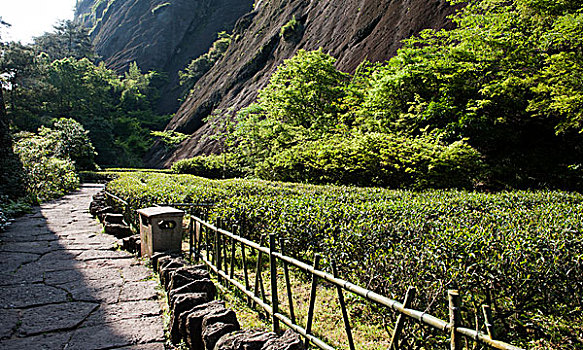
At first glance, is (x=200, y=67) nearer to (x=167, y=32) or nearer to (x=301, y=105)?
(x=167, y=32)

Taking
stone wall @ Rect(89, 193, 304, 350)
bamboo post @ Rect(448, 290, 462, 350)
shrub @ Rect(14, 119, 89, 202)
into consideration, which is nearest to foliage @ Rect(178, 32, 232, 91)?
shrub @ Rect(14, 119, 89, 202)

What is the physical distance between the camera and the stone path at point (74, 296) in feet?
10.0

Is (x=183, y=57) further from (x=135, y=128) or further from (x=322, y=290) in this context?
(x=322, y=290)

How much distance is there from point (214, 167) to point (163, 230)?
14619 mm

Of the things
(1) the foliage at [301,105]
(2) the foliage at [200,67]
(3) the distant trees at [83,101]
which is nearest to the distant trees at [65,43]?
(3) the distant trees at [83,101]

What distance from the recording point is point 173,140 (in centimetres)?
3172

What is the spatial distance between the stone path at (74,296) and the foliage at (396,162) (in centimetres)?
597

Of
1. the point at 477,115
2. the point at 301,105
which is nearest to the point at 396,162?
the point at 477,115

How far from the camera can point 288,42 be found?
81.2 ft

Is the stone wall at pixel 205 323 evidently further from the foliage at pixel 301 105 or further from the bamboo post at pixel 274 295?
the foliage at pixel 301 105

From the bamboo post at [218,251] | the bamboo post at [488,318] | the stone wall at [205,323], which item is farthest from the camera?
the bamboo post at [218,251]

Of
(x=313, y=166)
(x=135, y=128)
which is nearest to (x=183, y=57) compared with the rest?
(x=135, y=128)

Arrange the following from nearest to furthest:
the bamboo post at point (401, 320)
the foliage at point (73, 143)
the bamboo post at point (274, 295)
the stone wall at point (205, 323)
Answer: the bamboo post at point (401, 320) < the stone wall at point (205, 323) < the bamboo post at point (274, 295) < the foliage at point (73, 143)

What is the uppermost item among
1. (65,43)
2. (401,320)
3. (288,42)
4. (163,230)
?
(65,43)
